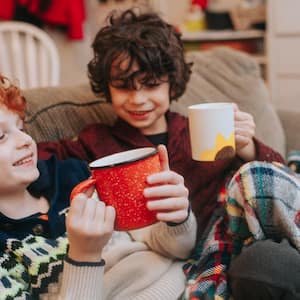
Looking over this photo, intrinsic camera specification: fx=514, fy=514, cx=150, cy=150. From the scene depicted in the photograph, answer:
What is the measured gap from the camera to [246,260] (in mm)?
807

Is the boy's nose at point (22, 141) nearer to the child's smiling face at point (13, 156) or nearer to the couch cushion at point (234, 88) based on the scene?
the child's smiling face at point (13, 156)

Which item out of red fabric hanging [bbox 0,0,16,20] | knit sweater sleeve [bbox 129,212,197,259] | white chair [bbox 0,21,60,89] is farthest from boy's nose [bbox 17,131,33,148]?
red fabric hanging [bbox 0,0,16,20]

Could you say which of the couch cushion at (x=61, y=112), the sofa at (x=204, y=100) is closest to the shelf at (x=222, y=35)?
the sofa at (x=204, y=100)

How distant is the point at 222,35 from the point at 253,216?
237 centimetres

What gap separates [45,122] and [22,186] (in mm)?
395

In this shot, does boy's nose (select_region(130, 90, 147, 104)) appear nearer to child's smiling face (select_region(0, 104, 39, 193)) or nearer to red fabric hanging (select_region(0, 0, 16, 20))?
child's smiling face (select_region(0, 104, 39, 193))

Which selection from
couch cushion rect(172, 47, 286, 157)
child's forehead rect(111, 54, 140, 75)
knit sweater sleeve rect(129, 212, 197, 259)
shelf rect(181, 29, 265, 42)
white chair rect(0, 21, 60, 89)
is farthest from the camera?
shelf rect(181, 29, 265, 42)

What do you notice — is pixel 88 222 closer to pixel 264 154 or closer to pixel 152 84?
pixel 152 84

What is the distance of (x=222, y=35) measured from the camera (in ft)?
10.2

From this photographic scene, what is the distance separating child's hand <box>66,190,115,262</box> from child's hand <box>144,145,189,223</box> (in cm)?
7

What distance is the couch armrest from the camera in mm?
1604

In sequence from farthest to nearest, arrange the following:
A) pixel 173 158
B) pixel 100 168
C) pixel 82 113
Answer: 1. pixel 82 113
2. pixel 173 158
3. pixel 100 168

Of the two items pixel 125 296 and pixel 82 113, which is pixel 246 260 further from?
pixel 82 113

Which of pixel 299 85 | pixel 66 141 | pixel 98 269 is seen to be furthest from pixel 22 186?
pixel 299 85
